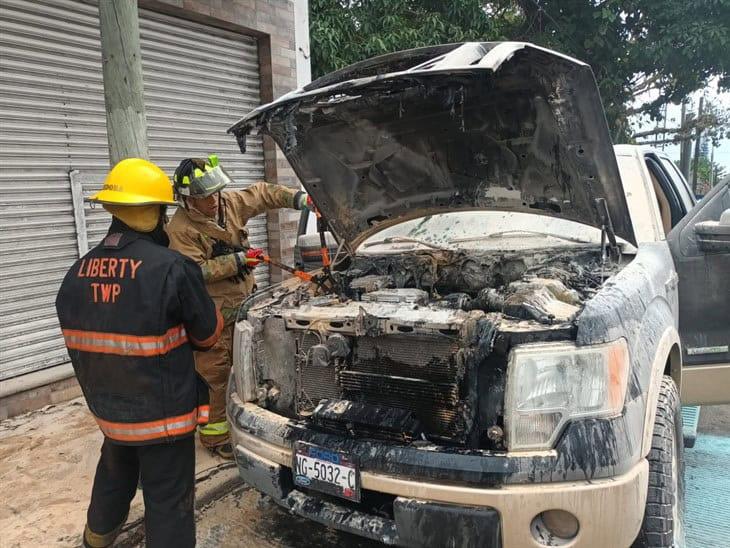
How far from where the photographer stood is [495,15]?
465 inches

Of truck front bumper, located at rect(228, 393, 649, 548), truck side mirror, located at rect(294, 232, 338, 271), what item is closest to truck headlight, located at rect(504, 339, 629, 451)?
truck front bumper, located at rect(228, 393, 649, 548)

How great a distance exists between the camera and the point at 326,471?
2.21 m

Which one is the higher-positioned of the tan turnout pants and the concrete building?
the concrete building

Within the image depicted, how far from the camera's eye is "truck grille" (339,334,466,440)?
2.19m

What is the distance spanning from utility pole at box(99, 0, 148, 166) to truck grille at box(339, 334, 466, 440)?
1907mm

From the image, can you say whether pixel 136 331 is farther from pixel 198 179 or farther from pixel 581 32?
pixel 581 32

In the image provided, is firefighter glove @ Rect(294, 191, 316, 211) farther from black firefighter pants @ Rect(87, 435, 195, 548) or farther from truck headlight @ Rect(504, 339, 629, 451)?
truck headlight @ Rect(504, 339, 629, 451)

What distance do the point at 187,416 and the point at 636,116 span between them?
1396 centimetres

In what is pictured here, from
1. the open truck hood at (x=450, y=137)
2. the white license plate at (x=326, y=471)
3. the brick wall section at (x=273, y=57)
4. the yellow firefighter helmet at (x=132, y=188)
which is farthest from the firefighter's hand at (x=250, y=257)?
the brick wall section at (x=273, y=57)

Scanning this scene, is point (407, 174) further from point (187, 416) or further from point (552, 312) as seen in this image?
point (187, 416)

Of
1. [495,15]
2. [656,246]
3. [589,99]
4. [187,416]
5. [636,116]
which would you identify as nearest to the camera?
[187,416]

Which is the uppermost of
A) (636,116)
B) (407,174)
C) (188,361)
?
(636,116)

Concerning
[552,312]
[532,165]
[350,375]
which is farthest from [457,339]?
[532,165]

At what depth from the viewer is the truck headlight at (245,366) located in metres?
2.69
